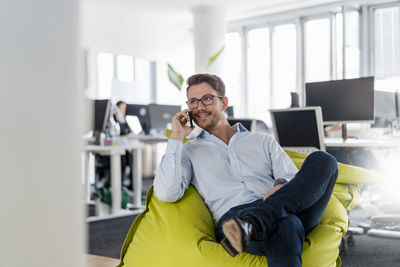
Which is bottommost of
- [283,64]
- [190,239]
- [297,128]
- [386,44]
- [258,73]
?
[190,239]

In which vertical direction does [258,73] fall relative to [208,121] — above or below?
above

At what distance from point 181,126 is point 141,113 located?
12.8 ft

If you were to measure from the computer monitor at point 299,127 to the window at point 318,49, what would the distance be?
5586 mm

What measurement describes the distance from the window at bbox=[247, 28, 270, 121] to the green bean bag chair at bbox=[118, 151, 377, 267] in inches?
298

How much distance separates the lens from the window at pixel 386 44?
320 inches

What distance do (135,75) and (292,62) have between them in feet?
10.5

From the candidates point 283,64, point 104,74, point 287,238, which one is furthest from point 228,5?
point 287,238

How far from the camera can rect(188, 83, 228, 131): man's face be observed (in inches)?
84.8

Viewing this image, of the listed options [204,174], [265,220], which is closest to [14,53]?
[265,220]

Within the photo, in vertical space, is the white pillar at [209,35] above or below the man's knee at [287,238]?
above

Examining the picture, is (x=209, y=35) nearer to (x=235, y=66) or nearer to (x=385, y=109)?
(x=235, y=66)

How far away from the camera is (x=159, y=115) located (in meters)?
5.70

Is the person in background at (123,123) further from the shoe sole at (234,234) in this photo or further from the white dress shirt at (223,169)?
the shoe sole at (234,234)

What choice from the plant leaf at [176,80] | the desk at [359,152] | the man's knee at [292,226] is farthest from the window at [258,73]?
the man's knee at [292,226]
